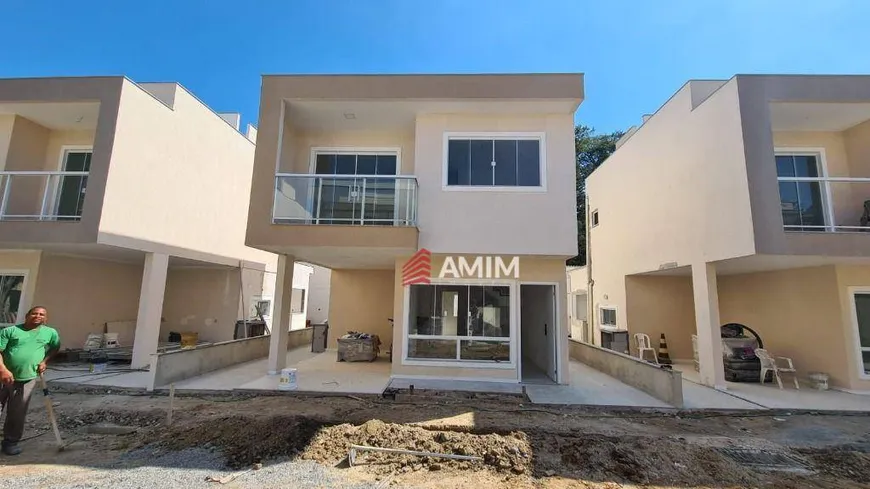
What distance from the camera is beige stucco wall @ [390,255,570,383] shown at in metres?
8.90

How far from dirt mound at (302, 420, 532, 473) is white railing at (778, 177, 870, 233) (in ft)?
26.0

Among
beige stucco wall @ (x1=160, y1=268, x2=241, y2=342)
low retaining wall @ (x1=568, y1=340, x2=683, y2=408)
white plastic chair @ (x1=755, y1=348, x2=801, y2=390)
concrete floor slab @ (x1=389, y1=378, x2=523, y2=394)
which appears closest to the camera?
low retaining wall @ (x1=568, y1=340, x2=683, y2=408)

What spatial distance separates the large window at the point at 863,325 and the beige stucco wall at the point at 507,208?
266 inches

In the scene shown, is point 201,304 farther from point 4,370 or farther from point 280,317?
point 4,370

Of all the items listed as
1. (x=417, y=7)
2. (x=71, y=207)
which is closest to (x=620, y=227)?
(x=417, y=7)

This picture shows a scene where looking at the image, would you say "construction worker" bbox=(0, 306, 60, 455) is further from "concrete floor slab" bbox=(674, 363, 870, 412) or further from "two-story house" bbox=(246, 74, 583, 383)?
"concrete floor slab" bbox=(674, 363, 870, 412)

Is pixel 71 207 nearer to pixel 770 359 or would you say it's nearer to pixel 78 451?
pixel 78 451

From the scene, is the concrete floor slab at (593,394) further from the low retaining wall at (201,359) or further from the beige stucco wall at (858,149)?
the beige stucco wall at (858,149)

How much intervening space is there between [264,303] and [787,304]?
1734 centimetres

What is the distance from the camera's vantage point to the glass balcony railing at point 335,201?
27.2 feet

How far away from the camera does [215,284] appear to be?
543 inches

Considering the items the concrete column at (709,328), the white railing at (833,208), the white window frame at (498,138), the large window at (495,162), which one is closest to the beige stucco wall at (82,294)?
the white window frame at (498,138)

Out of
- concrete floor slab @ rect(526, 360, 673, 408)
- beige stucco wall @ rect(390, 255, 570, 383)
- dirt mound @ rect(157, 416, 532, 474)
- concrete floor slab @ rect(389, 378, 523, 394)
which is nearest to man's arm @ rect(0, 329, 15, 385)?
dirt mound @ rect(157, 416, 532, 474)

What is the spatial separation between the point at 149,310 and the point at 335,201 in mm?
6098
